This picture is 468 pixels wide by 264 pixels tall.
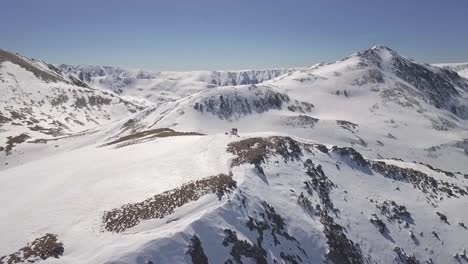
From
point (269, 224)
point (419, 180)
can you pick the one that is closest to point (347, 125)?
point (419, 180)

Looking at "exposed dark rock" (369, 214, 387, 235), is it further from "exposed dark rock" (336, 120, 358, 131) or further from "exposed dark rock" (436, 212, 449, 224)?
"exposed dark rock" (336, 120, 358, 131)

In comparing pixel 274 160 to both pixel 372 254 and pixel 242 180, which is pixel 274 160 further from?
pixel 372 254

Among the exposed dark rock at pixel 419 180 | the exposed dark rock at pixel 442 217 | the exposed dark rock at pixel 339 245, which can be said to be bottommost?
the exposed dark rock at pixel 442 217

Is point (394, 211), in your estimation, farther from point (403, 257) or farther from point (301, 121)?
point (301, 121)

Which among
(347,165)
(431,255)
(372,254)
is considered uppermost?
(347,165)

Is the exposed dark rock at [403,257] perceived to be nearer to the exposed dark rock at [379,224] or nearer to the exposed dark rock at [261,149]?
the exposed dark rock at [379,224]

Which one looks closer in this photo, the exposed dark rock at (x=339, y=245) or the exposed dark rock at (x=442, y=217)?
the exposed dark rock at (x=339, y=245)

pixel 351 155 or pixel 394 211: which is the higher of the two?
pixel 351 155

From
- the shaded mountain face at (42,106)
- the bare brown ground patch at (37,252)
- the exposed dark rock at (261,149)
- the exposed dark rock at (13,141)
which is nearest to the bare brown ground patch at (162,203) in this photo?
the bare brown ground patch at (37,252)

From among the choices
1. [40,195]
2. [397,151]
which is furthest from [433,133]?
[40,195]
